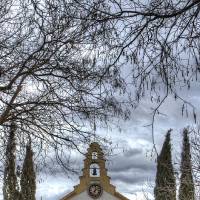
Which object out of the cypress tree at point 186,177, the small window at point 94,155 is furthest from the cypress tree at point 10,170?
the cypress tree at point 186,177

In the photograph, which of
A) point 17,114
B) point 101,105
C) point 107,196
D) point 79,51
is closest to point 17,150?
point 17,114

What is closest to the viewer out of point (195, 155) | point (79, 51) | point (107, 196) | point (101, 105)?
point (79, 51)

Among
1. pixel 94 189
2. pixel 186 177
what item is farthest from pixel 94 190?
pixel 186 177

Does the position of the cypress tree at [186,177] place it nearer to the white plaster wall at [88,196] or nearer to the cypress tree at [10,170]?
the cypress tree at [10,170]

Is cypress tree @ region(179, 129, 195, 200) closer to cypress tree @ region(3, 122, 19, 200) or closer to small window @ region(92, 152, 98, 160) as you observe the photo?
cypress tree @ region(3, 122, 19, 200)

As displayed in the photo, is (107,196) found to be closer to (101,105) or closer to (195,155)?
(195,155)

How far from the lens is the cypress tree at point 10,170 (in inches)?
399

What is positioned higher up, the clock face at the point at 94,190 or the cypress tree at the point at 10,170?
the clock face at the point at 94,190

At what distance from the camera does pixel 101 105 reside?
9.49 meters

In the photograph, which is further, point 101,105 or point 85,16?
Result: point 101,105

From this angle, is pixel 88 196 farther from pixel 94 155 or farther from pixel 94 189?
pixel 94 155

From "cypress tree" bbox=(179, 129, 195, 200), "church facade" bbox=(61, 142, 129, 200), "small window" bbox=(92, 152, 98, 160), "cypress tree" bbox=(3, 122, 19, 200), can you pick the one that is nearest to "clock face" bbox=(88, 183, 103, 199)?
"church facade" bbox=(61, 142, 129, 200)

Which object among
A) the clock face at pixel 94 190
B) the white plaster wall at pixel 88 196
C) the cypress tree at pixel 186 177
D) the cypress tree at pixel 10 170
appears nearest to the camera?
the cypress tree at pixel 10 170

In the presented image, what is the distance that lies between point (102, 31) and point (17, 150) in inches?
231
